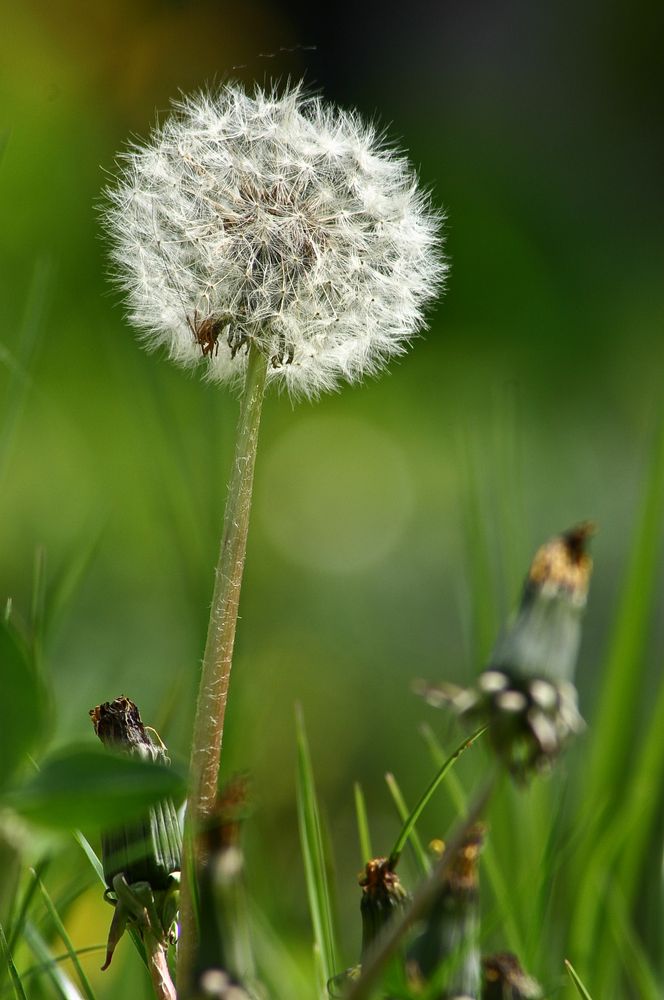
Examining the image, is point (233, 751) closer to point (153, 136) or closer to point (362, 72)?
point (153, 136)

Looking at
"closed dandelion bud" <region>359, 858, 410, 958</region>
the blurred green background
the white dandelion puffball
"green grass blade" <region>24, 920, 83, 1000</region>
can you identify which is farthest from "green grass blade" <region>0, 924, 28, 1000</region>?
the blurred green background

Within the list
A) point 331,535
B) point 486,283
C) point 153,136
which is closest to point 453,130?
point 486,283

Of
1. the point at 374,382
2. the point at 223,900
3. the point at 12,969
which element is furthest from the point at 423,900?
the point at 374,382

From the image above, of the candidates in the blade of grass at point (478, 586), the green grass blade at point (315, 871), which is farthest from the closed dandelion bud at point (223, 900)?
the blade of grass at point (478, 586)

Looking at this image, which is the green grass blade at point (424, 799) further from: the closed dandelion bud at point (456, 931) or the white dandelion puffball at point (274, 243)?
the white dandelion puffball at point (274, 243)

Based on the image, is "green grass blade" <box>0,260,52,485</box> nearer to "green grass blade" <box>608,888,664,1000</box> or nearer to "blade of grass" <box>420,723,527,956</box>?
"blade of grass" <box>420,723,527,956</box>

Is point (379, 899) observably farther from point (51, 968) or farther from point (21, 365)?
point (21, 365)
